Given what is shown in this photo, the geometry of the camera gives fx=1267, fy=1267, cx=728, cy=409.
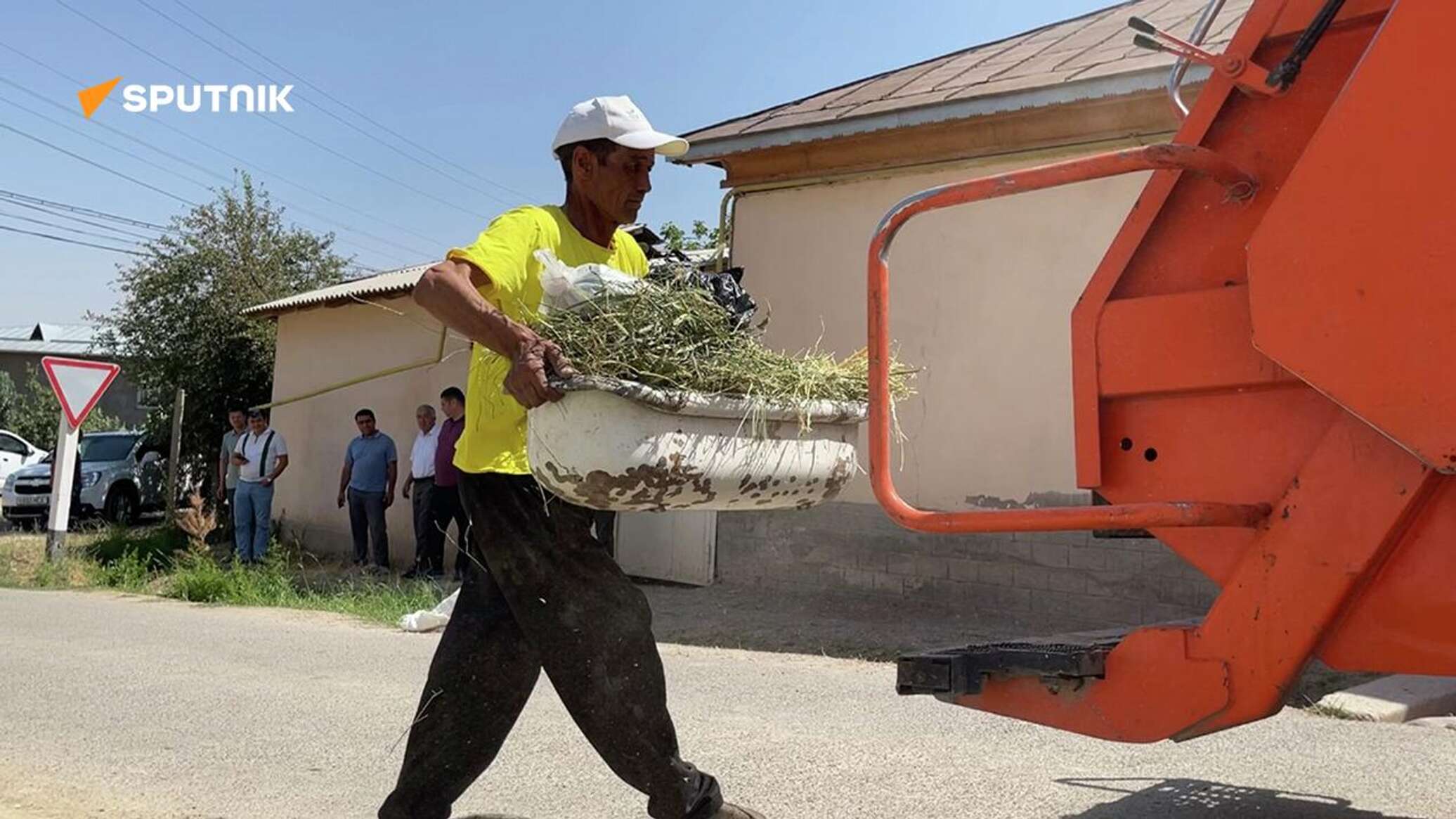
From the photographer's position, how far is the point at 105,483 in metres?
20.7

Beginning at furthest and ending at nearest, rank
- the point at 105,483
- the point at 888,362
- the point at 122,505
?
the point at 122,505, the point at 105,483, the point at 888,362

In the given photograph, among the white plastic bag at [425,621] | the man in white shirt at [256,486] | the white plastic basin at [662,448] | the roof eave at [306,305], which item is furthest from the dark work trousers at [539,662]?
the man in white shirt at [256,486]

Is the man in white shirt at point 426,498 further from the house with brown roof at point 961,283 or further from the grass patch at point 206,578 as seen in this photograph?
the house with brown roof at point 961,283

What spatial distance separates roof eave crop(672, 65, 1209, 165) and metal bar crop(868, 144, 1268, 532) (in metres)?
4.06

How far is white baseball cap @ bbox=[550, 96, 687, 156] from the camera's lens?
318 centimetres

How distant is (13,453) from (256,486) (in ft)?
56.4

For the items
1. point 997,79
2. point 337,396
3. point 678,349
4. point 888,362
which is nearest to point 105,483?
point 337,396

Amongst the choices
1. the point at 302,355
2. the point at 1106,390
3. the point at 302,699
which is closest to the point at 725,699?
the point at 302,699

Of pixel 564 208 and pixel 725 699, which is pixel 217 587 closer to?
pixel 725 699

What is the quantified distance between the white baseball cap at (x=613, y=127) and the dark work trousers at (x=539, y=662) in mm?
876

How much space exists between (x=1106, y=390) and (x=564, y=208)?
1477mm

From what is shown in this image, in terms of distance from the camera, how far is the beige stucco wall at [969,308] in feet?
28.3

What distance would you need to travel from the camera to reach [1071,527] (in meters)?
2.59

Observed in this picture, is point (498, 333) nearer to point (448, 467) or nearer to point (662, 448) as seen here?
point (662, 448)
